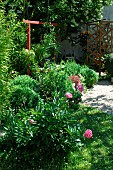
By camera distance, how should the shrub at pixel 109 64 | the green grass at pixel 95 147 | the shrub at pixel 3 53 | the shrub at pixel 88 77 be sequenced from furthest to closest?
the shrub at pixel 109 64, the shrub at pixel 88 77, the shrub at pixel 3 53, the green grass at pixel 95 147

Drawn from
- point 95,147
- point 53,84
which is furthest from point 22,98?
point 95,147

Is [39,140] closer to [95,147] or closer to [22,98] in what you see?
[95,147]

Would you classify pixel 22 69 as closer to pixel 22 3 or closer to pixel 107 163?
pixel 22 3

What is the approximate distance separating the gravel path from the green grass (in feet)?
2.78

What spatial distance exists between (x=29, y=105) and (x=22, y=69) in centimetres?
289

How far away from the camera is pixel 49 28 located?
1137 cm

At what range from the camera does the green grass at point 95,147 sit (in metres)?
4.22

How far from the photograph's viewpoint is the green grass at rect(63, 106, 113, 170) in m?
4.22

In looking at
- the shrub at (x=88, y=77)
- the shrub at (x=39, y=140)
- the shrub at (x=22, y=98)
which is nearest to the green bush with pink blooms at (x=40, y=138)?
the shrub at (x=39, y=140)

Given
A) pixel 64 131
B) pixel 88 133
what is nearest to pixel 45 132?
pixel 64 131

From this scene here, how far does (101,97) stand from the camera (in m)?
9.01

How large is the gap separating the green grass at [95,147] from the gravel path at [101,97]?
848 millimetres

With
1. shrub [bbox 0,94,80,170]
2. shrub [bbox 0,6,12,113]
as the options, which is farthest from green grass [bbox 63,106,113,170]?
shrub [bbox 0,6,12,113]

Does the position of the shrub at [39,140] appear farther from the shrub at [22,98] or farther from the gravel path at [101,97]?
the gravel path at [101,97]
